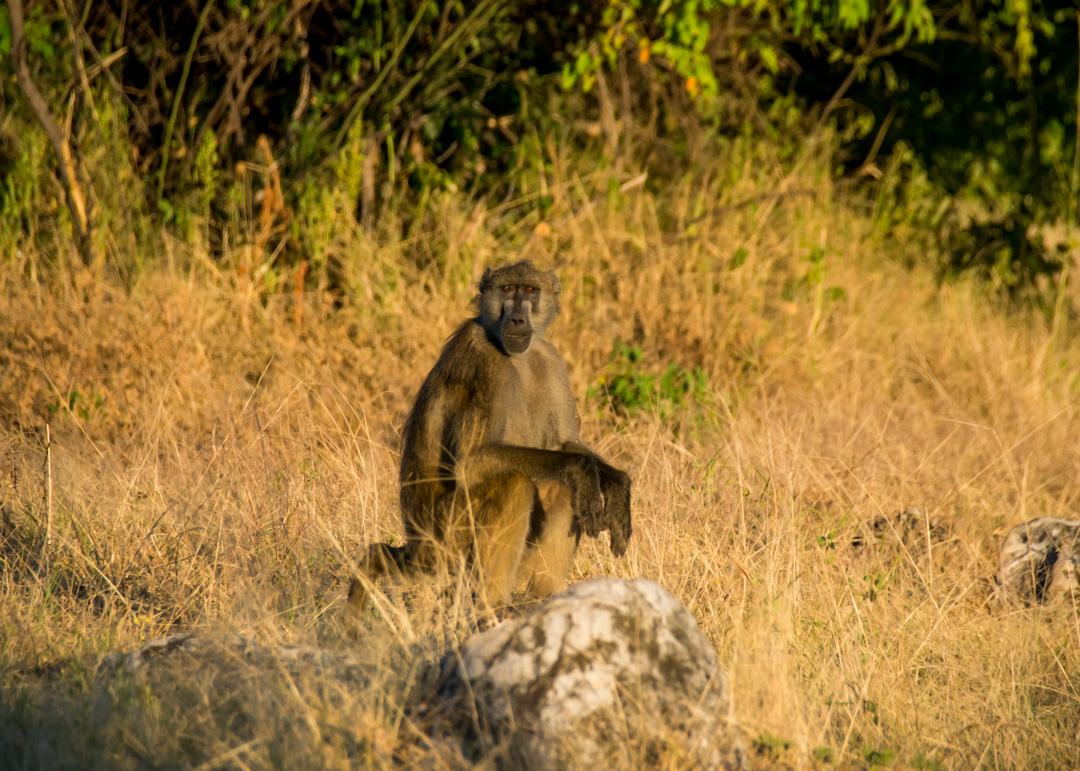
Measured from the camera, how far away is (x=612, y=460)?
537 centimetres

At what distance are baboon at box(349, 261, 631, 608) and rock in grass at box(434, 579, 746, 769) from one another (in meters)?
0.77

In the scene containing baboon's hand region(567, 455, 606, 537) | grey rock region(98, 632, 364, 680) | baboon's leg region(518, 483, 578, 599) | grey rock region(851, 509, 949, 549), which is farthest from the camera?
grey rock region(851, 509, 949, 549)

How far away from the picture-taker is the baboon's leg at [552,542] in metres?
3.85

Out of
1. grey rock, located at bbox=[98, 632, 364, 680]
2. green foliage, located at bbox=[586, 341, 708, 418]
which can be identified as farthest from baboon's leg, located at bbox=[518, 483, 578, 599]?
green foliage, located at bbox=[586, 341, 708, 418]

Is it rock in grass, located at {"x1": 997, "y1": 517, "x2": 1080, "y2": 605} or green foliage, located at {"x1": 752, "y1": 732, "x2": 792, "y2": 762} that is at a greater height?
green foliage, located at {"x1": 752, "y1": 732, "x2": 792, "y2": 762}

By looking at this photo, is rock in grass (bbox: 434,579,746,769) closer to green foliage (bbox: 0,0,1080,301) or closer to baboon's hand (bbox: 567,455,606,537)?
baboon's hand (bbox: 567,455,606,537)

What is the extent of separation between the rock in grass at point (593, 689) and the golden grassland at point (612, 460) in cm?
9

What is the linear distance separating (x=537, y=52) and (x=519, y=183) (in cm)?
122

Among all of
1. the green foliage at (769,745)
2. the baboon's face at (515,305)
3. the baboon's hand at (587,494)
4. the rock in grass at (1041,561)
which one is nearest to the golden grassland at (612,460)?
the green foliage at (769,745)

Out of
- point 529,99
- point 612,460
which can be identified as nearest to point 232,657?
point 612,460

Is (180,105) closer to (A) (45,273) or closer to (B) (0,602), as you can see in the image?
(A) (45,273)

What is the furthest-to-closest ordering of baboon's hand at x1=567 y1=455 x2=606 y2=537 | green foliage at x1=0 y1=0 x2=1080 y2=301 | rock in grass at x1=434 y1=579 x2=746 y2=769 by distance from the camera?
green foliage at x1=0 y1=0 x2=1080 y2=301 → baboon's hand at x1=567 y1=455 x2=606 y2=537 → rock in grass at x1=434 y1=579 x2=746 y2=769

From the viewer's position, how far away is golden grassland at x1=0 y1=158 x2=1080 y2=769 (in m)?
2.89

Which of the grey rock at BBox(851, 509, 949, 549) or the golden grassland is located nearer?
the golden grassland
